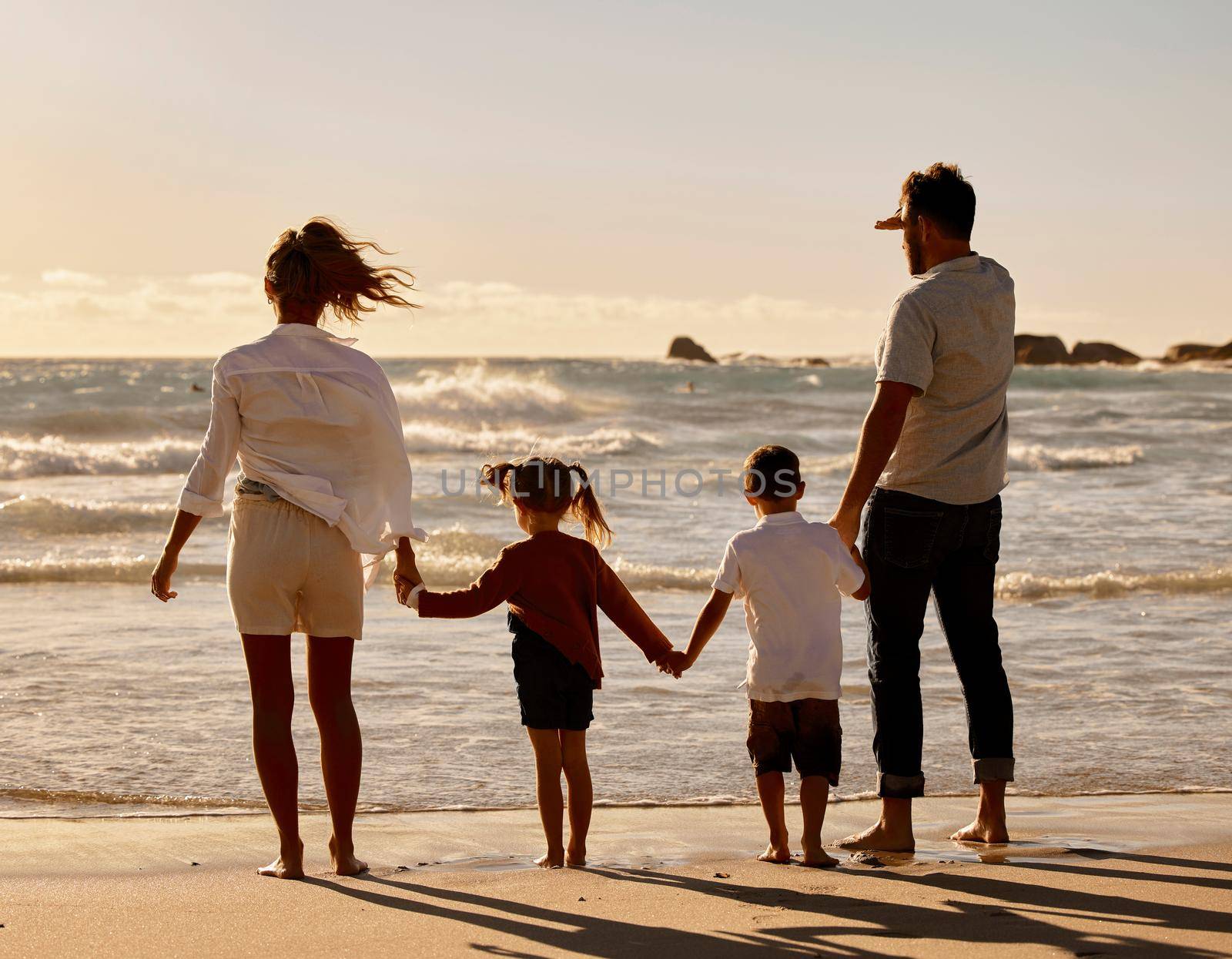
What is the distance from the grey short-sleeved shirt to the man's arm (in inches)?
3.1

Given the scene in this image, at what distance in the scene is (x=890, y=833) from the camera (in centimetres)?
358

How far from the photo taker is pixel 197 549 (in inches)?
409

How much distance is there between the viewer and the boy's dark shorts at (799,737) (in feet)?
11.3

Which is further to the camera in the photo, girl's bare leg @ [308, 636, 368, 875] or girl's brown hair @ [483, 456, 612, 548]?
girl's brown hair @ [483, 456, 612, 548]

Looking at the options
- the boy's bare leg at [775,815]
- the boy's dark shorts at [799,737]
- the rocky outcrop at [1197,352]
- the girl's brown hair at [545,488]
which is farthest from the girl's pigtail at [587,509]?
the rocky outcrop at [1197,352]

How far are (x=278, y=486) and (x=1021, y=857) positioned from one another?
214 cm

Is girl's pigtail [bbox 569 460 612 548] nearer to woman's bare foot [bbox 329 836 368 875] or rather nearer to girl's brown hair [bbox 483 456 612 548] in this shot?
girl's brown hair [bbox 483 456 612 548]

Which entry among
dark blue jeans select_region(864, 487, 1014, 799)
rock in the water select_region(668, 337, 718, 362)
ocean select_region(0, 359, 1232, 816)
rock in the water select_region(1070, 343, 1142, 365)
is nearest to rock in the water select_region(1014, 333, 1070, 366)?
rock in the water select_region(1070, 343, 1142, 365)

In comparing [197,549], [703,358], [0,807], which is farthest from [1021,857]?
[703,358]

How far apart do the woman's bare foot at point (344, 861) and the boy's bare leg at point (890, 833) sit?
1.29m

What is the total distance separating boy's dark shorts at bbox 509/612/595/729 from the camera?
3482 mm

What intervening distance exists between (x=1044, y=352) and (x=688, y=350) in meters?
24.0

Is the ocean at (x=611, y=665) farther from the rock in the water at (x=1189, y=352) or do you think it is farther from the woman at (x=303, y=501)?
the rock in the water at (x=1189, y=352)

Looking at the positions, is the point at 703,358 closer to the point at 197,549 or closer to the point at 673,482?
the point at 673,482
